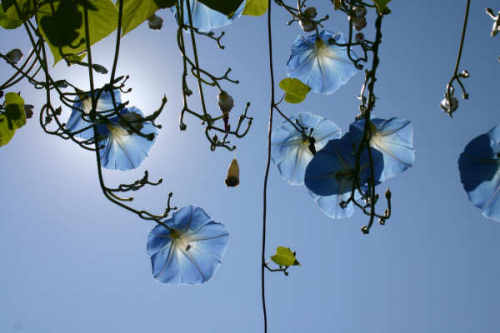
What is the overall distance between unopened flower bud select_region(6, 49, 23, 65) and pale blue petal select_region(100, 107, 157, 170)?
0.23 meters

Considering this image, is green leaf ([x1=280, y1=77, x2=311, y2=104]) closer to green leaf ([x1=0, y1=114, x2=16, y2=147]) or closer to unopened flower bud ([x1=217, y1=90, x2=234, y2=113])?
unopened flower bud ([x1=217, y1=90, x2=234, y2=113])

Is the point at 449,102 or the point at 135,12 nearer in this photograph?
the point at 449,102

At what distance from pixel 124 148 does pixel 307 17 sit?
42 cm

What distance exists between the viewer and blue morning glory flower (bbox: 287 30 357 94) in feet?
2.81

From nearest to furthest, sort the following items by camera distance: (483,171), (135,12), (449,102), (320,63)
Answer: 1. (483,171)
2. (449,102)
3. (135,12)
4. (320,63)

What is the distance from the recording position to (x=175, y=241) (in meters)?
0.78

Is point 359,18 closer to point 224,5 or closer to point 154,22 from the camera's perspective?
point 224,5

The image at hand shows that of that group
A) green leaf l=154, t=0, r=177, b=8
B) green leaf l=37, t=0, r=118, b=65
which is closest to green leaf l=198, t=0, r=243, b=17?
green leaf l=154, t=0, r=177, b=8

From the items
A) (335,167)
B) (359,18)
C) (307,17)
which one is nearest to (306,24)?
(307,17)

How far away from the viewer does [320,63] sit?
0.88 meters

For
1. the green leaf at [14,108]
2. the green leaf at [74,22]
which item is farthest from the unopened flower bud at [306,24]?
the green leaf at [14,108]

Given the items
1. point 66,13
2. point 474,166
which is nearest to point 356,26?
point 474,166

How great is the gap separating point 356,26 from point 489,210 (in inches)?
14.2

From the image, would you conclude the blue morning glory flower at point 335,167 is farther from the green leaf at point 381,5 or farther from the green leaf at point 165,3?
the green leaf at point 165,3
